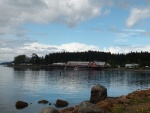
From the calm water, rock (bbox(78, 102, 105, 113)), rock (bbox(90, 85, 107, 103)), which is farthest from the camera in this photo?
the calm water

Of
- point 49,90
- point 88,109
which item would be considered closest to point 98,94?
point 88,109

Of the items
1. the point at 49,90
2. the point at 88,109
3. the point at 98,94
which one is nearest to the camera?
the point at 88,109

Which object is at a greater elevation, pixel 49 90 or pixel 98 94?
pixel 98 94

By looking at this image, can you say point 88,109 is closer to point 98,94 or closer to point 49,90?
point 98,94

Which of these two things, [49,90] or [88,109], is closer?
[88,109]

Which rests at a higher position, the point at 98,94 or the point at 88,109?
the point at 88,109

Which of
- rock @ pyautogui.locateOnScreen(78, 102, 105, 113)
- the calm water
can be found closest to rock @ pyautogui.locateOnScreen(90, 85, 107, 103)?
the calm water

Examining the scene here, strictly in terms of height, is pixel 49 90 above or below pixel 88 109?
below

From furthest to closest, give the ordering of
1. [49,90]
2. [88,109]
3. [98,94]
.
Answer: [49,90] < [98,94] < [88,109]

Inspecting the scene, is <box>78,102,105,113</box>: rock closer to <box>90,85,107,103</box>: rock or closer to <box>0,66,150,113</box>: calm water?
<box>90,85,107,103</box>: rock

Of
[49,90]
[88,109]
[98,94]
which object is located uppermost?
[88,109]

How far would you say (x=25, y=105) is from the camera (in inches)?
1555

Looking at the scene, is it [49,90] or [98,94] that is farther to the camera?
[49,90]

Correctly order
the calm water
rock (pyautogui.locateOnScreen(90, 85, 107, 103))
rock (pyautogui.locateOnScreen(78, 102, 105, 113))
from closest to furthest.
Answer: rock (pyautogui.locateOnScreen(78, 102, 105, 113)) < rock (pyautogui.locateOnScreen(90, 85, 107, 103)) < the calm water
